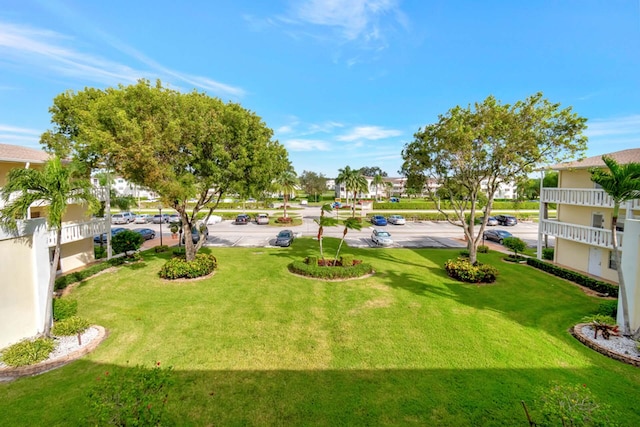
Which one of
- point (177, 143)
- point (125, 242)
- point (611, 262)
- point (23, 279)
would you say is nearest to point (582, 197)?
point (611, 262)

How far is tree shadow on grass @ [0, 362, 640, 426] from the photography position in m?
7.82

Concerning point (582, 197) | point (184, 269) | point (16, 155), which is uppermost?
point (16, 155)

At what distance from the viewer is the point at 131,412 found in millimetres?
5703

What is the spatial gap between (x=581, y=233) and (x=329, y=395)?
2023 cm

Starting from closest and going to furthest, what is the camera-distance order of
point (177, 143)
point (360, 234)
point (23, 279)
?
point (23, 279)
point (177, 143)
point (360, 234)

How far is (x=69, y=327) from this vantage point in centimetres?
1187

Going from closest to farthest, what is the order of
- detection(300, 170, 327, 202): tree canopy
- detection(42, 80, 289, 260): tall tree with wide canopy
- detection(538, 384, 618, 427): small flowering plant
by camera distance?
1. detection(538, 384, 618, 427): small flowering plant
2. detection(42, 80, 289, 260): tall tree with wide canopy
3. detection(300, 170, 327, 202): tree canopy

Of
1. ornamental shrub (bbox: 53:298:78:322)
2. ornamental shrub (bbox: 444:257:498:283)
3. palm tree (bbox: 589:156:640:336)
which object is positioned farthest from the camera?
ornamental shrub (bbox: 444:257:498:283)

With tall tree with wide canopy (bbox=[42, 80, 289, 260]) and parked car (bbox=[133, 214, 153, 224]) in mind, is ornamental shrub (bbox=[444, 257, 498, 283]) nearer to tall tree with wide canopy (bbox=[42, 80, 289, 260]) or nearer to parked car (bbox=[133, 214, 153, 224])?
tall tree with wide canopy (bbox=[42, 80, 289, 260])

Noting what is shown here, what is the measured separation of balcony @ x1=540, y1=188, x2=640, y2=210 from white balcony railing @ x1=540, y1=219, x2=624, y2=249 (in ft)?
4.94

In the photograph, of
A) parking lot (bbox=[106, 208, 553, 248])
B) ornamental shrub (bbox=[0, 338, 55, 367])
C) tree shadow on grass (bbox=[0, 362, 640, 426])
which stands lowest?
tree shadow on grass (bbox=[0, 362, 640, 426])

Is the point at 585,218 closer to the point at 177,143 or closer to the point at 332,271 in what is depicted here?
the point at 332,271

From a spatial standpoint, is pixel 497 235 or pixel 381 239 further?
pixel 497 235

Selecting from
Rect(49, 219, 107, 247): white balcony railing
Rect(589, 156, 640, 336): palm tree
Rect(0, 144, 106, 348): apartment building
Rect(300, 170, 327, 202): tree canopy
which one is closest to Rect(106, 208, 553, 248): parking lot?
Rect(49, 219, 107, 247): white balcony railing
